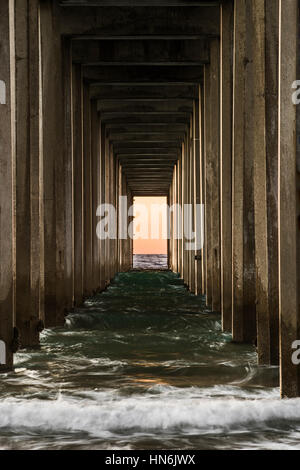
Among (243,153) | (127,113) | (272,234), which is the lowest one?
(272,234)

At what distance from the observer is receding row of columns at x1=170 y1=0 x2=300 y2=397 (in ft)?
15.9

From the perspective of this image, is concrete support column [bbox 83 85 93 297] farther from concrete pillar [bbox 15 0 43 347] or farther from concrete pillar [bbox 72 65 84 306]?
concrete pillar [bbox 15 0 43 347]

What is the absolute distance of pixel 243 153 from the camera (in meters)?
7.78

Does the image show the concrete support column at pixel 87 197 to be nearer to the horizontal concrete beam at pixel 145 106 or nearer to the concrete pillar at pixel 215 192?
the horizontal concrete beam at pixel 145 106

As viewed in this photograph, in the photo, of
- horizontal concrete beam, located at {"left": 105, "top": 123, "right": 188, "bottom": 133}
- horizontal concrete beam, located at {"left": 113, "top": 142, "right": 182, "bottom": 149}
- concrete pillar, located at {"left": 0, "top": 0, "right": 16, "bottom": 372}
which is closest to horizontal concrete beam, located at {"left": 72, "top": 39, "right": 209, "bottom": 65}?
horizontal concrete beam, located at {"left": 105, "top": 123, "right": 188, "bottom": 133}

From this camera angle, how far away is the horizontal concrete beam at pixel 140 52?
42.0 ft

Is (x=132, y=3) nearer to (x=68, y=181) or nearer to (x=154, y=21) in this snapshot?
(x=154, y=21)

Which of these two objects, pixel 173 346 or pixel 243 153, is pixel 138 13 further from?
pixel 173 346

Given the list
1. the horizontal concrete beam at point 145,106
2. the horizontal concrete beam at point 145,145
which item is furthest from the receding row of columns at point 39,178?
the horizontal concrete beam at point 145,145

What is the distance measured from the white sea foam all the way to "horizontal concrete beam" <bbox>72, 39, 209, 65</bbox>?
29.5 feet

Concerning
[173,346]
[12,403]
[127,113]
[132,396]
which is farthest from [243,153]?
[127,113]

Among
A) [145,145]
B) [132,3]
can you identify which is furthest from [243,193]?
[145,145]

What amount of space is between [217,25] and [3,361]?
7.54 m

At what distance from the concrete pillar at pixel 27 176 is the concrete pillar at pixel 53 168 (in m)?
1.26
